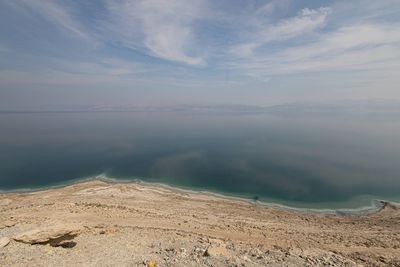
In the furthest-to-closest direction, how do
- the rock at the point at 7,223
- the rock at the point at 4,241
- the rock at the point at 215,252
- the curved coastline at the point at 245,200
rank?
1. the curved coastline at the point at 245,200
2. the rock at the point at 7,223
3. the rock at the point at 215,252
4. the rock at the point at 4,241

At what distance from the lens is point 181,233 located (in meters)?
20.7

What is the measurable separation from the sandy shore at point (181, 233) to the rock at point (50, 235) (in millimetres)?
49

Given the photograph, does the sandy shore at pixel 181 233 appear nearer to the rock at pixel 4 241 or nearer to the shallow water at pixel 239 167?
the rock at pixel 4 241

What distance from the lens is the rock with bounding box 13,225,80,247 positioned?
618 inches

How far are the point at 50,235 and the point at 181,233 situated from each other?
337 inches

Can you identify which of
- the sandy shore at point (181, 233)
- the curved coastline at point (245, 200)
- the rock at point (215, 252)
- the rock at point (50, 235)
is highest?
the rock at point (50, 235)

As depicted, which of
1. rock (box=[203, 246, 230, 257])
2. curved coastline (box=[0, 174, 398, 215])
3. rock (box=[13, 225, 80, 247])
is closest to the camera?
rock (box=[203, 246, 230, 257])

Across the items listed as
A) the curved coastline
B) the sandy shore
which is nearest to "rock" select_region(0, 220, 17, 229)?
the sandy shore

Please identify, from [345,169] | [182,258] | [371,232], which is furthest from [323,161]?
[182,258]

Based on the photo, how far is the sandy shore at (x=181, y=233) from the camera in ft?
49.7

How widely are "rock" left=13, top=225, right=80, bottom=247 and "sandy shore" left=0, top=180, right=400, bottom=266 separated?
5 cm

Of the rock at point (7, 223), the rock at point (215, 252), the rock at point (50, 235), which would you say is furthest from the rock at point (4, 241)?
the rock at point (215, 252)

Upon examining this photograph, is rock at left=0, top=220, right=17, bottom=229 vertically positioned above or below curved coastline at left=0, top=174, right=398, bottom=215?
above

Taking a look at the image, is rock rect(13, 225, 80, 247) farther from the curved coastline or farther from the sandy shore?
the curved coastline
